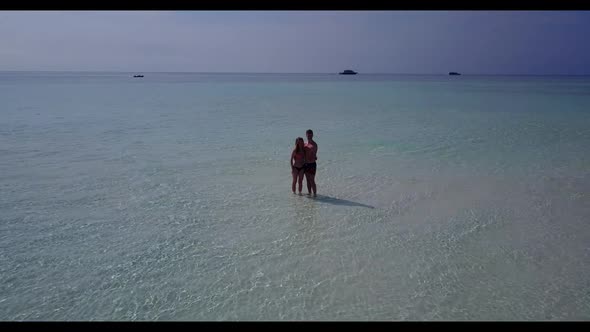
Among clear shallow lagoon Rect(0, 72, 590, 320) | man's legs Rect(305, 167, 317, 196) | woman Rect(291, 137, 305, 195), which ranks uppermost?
woman Rect(291, 137, 305, 195)

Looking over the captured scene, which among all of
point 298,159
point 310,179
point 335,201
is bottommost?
point 335,201

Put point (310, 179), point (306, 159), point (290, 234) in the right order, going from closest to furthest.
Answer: point (290, 234), point (306, 159), point (310, 179)

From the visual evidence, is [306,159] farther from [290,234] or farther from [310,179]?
[290,234]

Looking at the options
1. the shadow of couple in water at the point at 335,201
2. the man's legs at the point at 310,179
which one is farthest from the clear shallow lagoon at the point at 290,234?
the man's legs at the point at 310,179

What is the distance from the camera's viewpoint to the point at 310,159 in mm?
7691

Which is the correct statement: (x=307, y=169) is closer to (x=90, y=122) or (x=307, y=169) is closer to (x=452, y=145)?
(x=452, y=145)

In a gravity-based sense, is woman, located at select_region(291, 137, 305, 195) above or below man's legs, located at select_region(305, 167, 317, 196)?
above

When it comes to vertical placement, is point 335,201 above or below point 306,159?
below

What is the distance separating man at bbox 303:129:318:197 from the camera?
24.9 feet

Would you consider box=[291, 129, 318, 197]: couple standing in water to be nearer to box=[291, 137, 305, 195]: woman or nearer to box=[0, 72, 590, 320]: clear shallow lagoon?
box=[291, 137, 305, 195]: woman

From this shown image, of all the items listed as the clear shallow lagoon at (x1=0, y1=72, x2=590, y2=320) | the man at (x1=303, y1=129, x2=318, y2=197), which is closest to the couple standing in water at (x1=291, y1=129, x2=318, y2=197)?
the man at (x1=303, y1=129, x2=318, y2=197)

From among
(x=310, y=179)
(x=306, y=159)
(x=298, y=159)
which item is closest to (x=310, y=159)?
(x=306, y=159)

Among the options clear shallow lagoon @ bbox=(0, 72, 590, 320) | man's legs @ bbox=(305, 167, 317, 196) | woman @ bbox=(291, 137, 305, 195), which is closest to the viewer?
clear shallow lagoon @ bbox=(0, 72, 590, 320)
